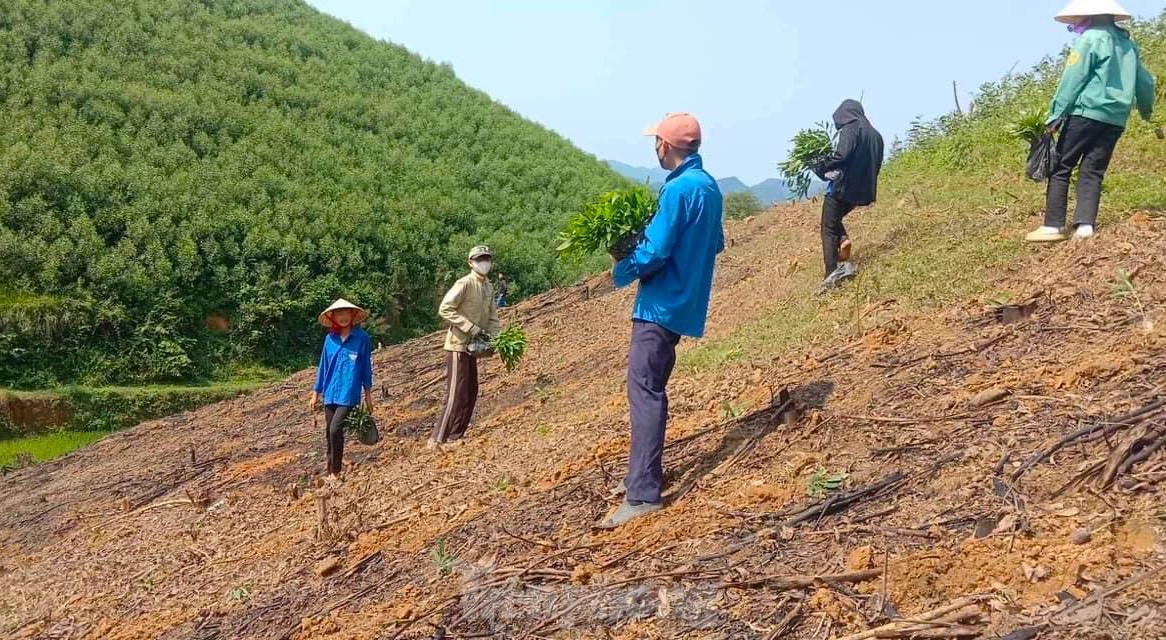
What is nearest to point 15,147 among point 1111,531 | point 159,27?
point 159,27

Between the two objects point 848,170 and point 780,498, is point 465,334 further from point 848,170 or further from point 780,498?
point 780,498

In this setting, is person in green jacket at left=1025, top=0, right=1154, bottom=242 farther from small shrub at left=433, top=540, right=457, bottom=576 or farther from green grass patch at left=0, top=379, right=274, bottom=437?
green grass patch at left=0, top=379, right=274, bottom=437

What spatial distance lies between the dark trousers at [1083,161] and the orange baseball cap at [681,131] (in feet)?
10.5

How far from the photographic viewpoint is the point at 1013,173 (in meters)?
11.8

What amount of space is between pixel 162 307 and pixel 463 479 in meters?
15.9

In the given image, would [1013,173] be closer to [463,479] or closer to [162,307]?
[463,479]

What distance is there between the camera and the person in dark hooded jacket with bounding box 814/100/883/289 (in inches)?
339

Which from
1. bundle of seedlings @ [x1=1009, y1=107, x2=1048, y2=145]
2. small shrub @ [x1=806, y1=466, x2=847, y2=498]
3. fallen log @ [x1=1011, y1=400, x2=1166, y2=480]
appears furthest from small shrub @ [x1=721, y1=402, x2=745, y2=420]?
bundle of seedlings @ [x1=1009, y1=107, x2=1048, y2=145]

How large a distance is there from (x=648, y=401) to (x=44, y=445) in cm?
1516

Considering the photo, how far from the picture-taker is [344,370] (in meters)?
7.91

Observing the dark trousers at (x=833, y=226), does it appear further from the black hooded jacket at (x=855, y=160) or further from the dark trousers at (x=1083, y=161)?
the dark trousers at (x=1083, y=161)

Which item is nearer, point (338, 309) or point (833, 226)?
point (338, 309)

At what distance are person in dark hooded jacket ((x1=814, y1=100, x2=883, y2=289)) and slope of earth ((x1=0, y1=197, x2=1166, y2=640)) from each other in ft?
1.60

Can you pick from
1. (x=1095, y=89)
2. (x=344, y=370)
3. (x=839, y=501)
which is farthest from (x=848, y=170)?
(x=839, y=501)
